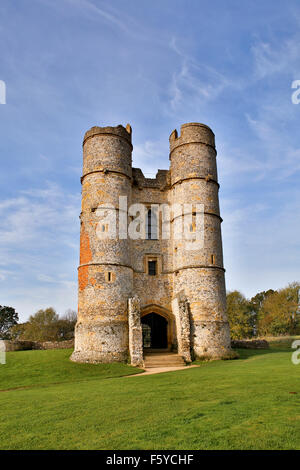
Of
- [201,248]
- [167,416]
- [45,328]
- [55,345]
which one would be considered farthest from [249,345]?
[45,328]

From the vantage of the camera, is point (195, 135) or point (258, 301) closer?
point (195, 135)

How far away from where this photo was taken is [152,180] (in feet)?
83.8

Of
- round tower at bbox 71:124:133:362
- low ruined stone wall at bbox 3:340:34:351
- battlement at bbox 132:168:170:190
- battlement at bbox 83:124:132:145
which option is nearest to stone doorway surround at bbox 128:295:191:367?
round tower at bbox 71:124:133:362

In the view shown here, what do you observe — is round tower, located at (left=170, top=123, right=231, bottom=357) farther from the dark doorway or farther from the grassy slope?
the grassy slope

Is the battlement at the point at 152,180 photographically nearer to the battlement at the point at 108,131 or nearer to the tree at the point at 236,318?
the battlement at the point at 108,131

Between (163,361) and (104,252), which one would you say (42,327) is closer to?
(104,252)

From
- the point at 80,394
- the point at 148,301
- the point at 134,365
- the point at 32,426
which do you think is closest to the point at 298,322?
the point at 148,301

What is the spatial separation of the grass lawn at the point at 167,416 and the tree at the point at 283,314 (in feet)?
130

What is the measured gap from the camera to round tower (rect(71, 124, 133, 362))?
2014 cm

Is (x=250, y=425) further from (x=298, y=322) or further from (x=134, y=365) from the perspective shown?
(x=298, y=322)

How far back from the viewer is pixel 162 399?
30.3ft

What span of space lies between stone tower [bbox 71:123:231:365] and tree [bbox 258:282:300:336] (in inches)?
1243

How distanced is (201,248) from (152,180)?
252 inches
